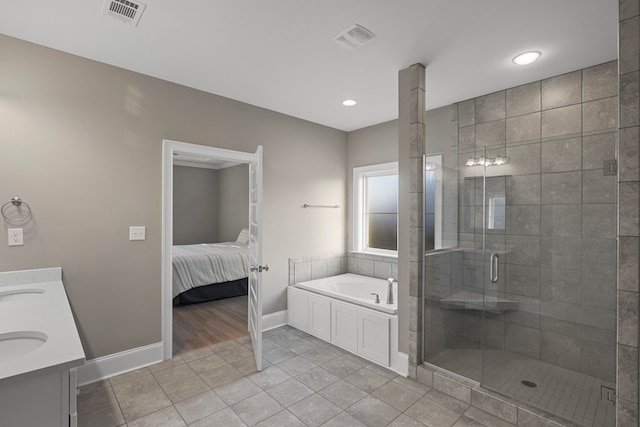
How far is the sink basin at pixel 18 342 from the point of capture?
1275mm

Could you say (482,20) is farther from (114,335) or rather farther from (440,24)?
(114,335)

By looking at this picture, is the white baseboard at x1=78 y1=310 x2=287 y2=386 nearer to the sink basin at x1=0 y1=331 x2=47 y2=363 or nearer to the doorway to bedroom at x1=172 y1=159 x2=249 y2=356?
the doorway to bedroom at x1=172 y1=159 x2=249 y2=356

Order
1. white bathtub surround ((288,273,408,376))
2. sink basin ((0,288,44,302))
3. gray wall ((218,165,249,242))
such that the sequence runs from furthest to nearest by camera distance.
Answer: gray wall ((218,165,249,242)) < white bathtub surround ((288,273,408,376)) < sink basin ((0,288,44,302))

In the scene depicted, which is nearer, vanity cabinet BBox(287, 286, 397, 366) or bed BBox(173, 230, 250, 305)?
vanity cabinet BBox(287, 286, 397, 366)

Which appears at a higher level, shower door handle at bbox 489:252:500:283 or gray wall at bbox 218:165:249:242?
gray wall at bbox 218:165:249:242

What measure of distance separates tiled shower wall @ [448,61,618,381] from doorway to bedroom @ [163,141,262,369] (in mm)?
2149

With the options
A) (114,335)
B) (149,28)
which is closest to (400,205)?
(149,28)

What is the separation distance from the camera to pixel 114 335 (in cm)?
261

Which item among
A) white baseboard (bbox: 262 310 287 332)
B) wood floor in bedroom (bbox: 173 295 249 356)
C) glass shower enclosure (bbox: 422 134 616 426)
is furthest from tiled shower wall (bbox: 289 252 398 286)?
glass shower enclosure (bbox: 422 134 616 426)

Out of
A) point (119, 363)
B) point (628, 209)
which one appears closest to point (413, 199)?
point (628, 209)

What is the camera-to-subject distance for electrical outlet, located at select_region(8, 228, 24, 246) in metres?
2.19

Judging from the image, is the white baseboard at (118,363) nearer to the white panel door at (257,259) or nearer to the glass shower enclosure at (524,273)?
the white panel door at (257,259)

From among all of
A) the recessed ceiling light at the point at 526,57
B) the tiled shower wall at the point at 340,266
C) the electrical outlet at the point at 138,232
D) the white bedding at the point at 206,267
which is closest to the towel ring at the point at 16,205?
the electrical outlet at the point at 138,232

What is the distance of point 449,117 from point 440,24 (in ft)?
5.28
